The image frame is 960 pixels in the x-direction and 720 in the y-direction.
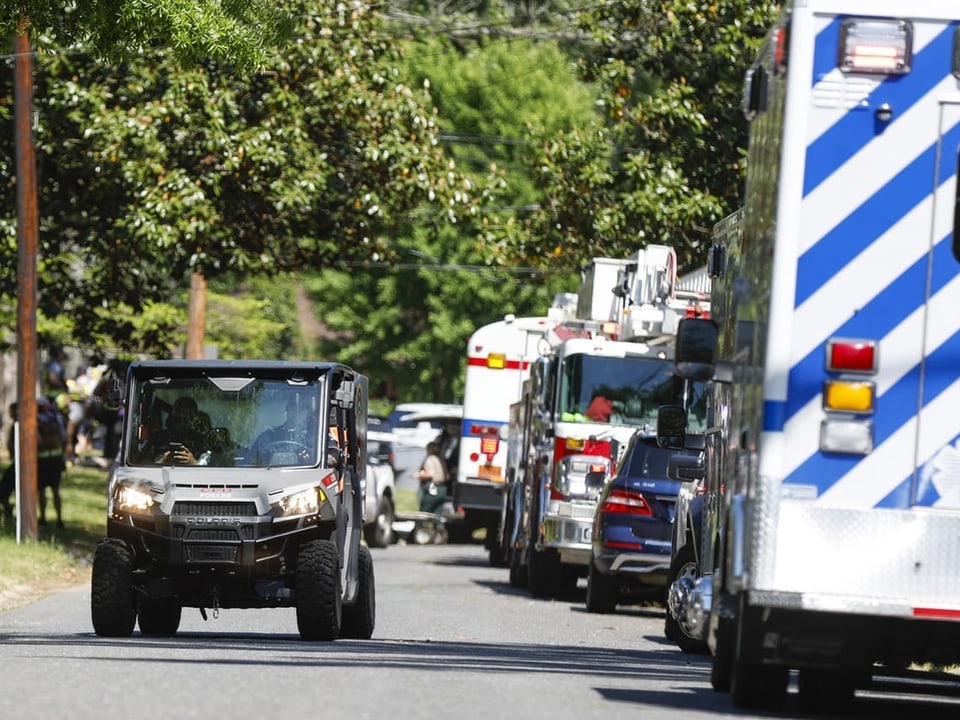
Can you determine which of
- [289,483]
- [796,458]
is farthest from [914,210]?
[289,483]

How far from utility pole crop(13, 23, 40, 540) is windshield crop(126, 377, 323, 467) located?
1040 cm

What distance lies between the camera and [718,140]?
26.0m

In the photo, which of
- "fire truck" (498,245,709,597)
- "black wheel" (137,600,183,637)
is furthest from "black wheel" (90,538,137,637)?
"fire truck" (498,245,709,597)

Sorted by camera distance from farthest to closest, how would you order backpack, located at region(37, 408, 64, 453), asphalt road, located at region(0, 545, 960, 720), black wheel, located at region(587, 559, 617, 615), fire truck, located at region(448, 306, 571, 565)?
fire truck, located at region(448, 306, 571, 565) < backpack, located at region(37, 408, 64, 453) < black wheel, located at region(587, 559, 617, 615) < asphalt road, located at region(0, 545, 960, 720)

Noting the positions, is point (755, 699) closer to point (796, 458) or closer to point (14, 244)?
point (796, 458)

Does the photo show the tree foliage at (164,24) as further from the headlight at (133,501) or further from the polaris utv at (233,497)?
the headlight at (133,501)

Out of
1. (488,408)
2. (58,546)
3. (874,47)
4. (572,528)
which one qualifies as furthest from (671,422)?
(488,408)

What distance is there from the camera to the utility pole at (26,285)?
24.0 metres

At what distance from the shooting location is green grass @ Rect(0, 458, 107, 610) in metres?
21.6

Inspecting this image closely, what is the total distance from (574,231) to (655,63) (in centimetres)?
239

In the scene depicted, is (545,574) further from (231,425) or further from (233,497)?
(233,497)

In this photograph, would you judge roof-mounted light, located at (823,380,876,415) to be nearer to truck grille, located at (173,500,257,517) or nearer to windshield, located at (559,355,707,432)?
truck grille, located at (173,500,257,517)

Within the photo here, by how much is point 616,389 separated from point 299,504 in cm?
664

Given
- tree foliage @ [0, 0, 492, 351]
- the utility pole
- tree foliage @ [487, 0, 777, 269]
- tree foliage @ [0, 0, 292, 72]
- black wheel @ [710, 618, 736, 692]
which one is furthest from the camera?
tree foliage @ [0, 0, 492, 351]
